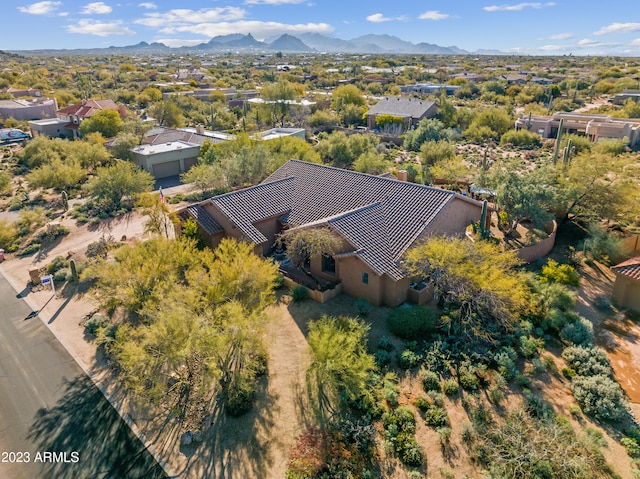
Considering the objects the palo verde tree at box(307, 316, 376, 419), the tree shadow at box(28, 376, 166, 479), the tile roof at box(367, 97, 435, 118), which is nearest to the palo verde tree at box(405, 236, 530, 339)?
the palo verde tree at box(307, 316, 376, 419)

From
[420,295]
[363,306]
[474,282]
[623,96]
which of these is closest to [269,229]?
[363,306]

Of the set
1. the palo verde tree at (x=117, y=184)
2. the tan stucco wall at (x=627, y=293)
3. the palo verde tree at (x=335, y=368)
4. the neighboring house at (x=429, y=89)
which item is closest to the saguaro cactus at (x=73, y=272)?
the palo verde tree at (x=117, y=184)

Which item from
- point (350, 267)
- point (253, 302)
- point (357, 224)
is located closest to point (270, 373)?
point (253, 302)

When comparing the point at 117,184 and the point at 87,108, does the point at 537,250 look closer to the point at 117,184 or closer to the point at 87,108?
the point at 117,184

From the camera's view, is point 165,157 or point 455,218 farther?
point 165,157

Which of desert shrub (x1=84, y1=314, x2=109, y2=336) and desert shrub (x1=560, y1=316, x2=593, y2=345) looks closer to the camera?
desert shrub (x1=560, y1=316, x2=593, y2=345)

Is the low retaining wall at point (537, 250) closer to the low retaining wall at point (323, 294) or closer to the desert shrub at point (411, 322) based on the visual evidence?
the desert shrub at point (411, 322)

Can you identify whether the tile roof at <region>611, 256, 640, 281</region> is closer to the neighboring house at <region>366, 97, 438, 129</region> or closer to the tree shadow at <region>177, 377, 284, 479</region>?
the tree shadow at <region>177, 377, 284, 479</region>
